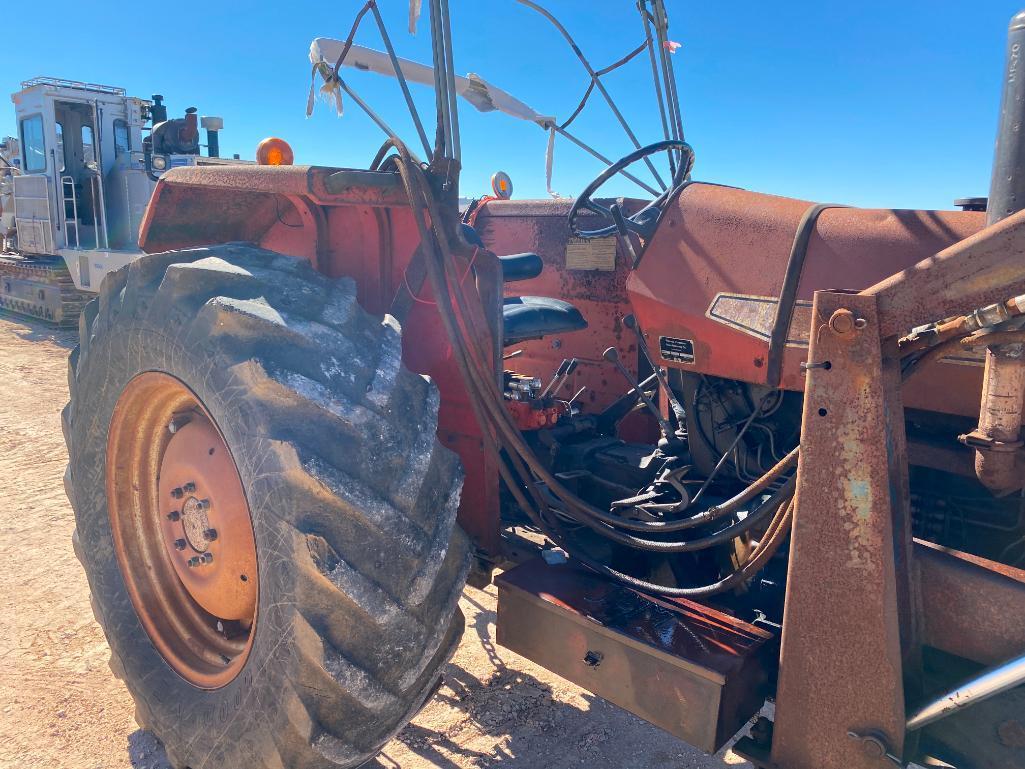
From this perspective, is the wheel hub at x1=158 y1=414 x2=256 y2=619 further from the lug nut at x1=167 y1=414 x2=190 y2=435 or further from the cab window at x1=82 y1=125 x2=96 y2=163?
the cab window at x1=82 y1=125 x2=96 y2=163

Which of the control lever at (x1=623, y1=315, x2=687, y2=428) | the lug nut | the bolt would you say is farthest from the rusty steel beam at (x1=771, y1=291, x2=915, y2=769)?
the lug nut

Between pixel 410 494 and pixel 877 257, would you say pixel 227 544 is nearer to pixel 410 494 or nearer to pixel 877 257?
pixel 410 494

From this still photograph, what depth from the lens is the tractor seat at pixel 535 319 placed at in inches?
107

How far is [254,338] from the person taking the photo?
1.73 metres

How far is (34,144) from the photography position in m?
10.6

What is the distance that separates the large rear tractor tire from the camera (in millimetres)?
1621

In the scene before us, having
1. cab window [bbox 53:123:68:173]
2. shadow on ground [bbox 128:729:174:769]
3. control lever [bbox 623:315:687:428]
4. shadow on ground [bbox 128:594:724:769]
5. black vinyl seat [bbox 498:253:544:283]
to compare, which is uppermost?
cab window [bbox 53:123:68:173]

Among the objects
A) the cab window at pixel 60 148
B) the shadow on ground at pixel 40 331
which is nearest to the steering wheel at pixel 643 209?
the shadow on ground at pixel 40 331

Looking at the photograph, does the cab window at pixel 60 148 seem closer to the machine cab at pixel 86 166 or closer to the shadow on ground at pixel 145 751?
the machine cab at pixel 86 166

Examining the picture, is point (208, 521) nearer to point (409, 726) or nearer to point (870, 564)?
point (409, 726)

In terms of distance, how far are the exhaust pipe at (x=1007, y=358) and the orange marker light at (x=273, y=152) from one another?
192 centimetres

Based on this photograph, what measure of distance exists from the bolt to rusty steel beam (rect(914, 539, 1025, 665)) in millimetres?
520

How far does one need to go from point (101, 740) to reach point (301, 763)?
113 centimetres

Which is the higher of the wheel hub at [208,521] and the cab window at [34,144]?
the cab window at [34,144]
